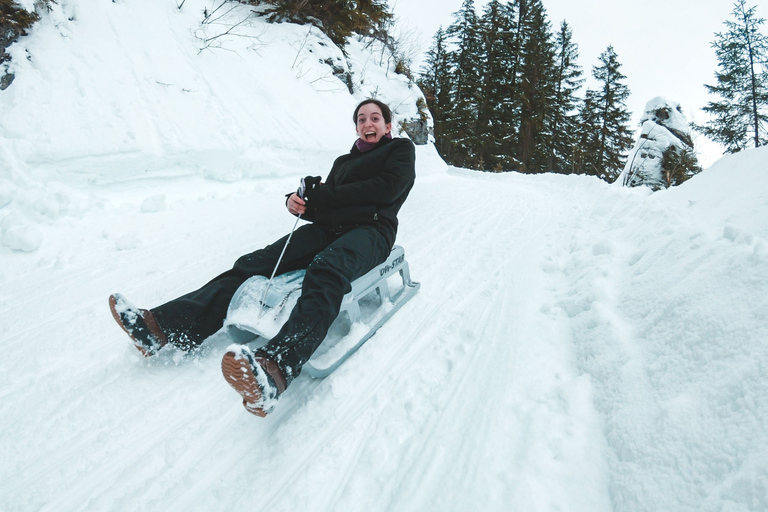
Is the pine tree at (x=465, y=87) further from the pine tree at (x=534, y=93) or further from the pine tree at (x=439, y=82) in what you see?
the pine tree at (x=534, y=93)

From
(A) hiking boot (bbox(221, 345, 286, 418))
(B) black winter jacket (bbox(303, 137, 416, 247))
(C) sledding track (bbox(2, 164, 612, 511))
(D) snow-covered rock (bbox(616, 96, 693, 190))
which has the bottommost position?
(C) sledding track (bbox(2, 164, 612, 511))

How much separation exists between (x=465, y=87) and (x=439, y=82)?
2.94 metres

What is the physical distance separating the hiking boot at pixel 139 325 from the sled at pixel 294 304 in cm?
30

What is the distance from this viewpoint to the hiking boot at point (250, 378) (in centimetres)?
126

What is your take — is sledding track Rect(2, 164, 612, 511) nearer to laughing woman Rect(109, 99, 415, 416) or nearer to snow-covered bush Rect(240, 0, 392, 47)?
laughing woman Rect(109, 99, 415, 416)

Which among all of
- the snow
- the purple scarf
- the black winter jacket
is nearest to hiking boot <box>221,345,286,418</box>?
the snow

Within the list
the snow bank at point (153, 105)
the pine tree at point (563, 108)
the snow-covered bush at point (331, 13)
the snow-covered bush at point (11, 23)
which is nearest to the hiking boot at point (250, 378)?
the snow bank at point (153, 105)

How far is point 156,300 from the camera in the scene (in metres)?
2.37

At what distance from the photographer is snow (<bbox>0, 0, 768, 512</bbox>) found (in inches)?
45.0

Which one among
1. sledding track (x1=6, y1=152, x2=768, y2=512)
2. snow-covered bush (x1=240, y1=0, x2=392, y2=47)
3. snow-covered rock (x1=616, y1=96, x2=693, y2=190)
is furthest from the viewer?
snow-covered rock (x1=616, y1=96, x2=693, y2=190)

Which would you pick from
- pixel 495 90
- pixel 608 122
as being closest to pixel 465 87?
pixel 495 90

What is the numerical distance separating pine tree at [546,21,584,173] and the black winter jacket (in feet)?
67.2

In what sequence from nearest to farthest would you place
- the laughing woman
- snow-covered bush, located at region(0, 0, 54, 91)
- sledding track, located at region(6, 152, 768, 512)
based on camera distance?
1. sledding track, located at region(6, 152, 768, 512)
2. the laughing woman
3. snow-covered bush, located at region(0, 0, 54, 91)

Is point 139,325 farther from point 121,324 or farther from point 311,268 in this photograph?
point 311,268
